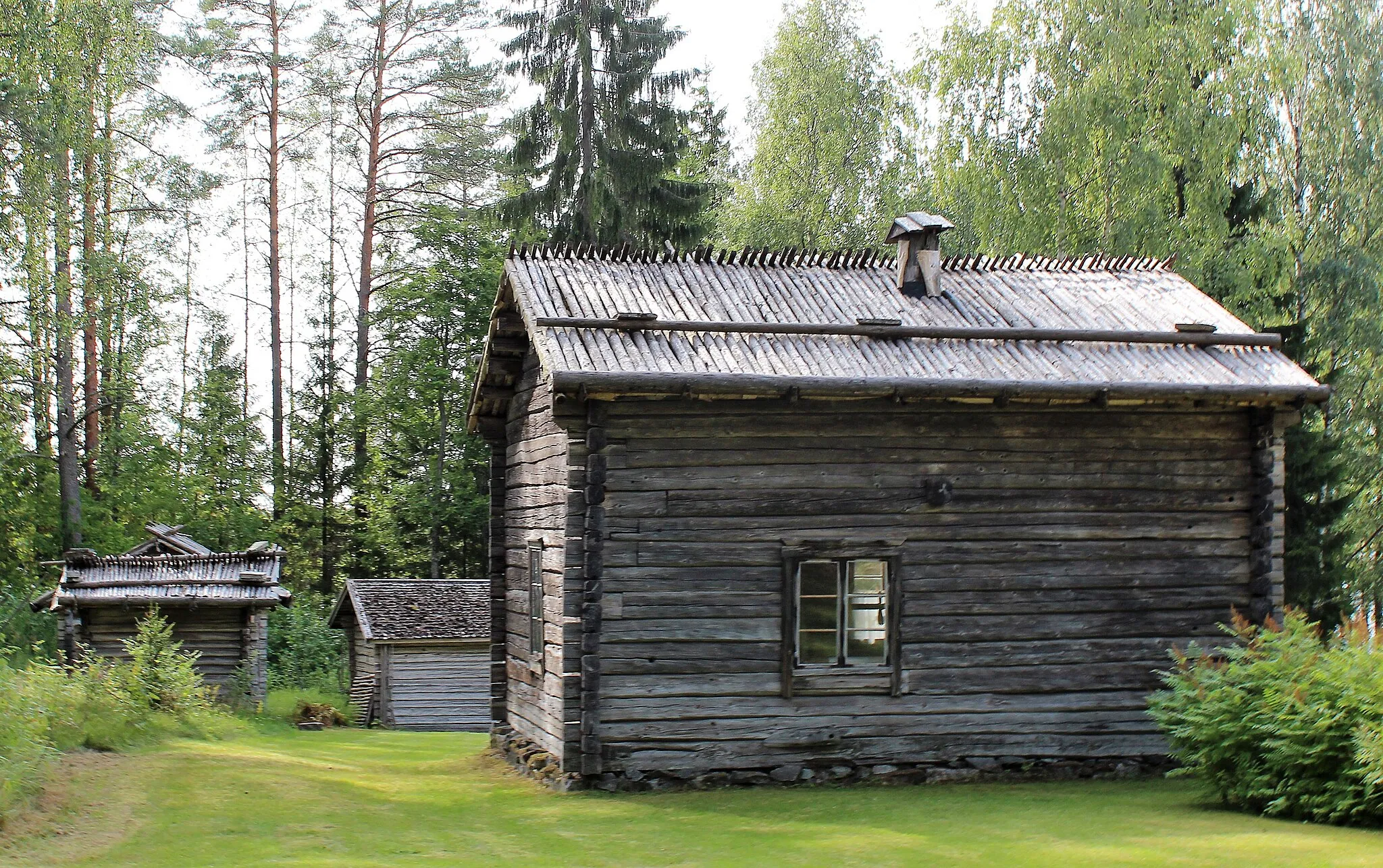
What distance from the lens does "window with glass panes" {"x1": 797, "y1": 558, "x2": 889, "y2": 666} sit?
515 inches

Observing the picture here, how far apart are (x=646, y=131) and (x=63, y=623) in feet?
51.8

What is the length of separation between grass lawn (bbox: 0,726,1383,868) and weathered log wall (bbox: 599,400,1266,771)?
60 centimetres

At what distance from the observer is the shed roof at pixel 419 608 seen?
27750 mm

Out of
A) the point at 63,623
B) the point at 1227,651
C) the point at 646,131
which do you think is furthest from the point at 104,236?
the point at 1227,651

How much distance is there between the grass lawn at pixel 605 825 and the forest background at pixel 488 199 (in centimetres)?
1054

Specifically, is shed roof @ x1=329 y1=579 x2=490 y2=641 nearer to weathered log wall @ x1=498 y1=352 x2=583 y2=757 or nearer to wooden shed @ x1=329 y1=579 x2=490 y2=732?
wooden shed @ x1=329 y1=579 x2=490 y2=732

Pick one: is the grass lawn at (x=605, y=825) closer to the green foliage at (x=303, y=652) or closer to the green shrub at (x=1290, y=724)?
the green shrub at (x=1290, y=724)

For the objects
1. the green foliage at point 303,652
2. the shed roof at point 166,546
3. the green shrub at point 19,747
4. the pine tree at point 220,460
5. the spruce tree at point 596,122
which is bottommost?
the green foliage at point 303,652

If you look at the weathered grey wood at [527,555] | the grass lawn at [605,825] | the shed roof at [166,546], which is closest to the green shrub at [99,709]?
the grass lawn at [605,825]

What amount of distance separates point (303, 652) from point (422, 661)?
739 cm

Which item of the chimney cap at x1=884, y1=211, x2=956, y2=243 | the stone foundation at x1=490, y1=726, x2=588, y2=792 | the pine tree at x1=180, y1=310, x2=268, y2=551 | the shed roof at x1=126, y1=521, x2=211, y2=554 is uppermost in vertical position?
the chimney cap at x1=884, y1=211, x2=956, y2=243

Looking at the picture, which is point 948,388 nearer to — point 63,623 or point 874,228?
point 63,623

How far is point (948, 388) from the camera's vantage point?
12.8m

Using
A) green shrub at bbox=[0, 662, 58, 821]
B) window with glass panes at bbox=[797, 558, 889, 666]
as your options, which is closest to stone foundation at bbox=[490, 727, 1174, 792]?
window with glass panes at bbox=[797, 558, 889, 666]
